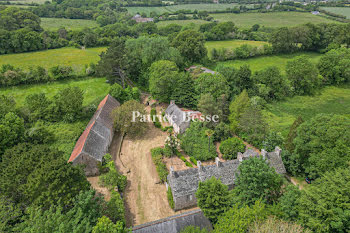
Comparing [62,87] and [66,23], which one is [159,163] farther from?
[66,23]

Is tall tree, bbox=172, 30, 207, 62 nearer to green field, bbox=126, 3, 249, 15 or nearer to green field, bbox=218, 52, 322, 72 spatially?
green field, bbox=218, 52, 322, 72

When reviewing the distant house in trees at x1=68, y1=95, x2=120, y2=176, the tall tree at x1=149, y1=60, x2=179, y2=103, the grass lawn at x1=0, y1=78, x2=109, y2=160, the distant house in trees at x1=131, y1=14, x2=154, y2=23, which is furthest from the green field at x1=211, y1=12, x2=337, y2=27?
the distant house in trees at x1=68, y1=95, x2=120, y2=176

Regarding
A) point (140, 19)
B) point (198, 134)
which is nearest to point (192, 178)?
point (198, 134)

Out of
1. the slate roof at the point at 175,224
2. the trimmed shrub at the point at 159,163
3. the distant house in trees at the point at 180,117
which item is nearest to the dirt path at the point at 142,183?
the trimmed shrub at the point at 159,163

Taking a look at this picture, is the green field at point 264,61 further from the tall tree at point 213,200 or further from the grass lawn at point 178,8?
the grass lawn at point 178,8

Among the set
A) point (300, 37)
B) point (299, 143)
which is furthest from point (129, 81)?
point (300, 37)

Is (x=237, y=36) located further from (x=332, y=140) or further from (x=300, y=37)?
(x=332, y=140)
